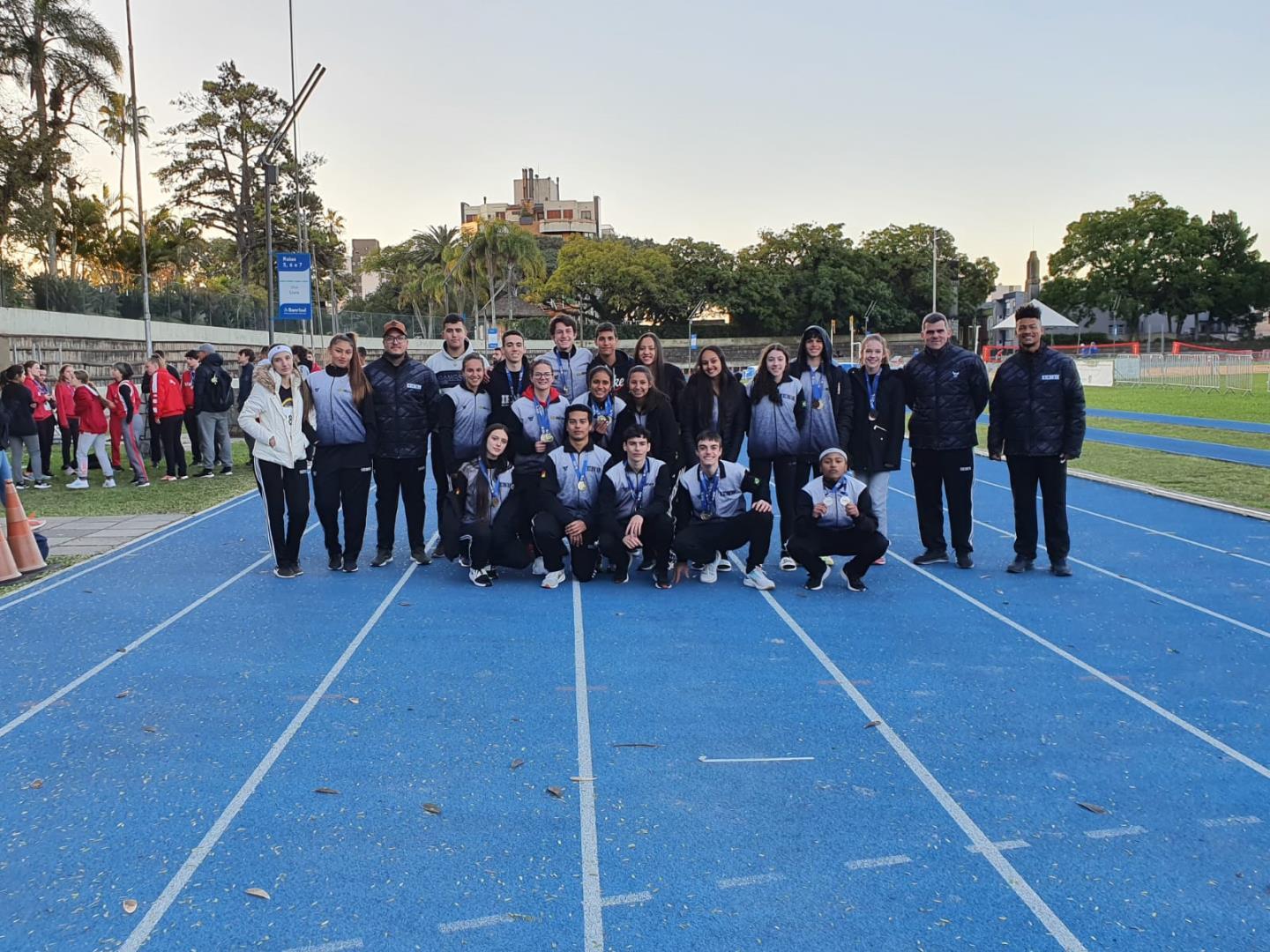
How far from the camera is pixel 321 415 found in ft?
23.7

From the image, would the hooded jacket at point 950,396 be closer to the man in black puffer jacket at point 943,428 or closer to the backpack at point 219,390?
the man in black puffer jacket at point 943,428

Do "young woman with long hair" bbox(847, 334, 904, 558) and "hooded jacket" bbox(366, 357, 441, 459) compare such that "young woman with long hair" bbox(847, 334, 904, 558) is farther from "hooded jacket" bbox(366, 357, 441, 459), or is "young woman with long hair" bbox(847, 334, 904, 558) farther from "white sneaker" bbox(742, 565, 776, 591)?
"hooded jacket" bbox(366, 357, 441, 459)

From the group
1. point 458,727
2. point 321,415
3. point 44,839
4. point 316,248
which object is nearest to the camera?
point 44,839

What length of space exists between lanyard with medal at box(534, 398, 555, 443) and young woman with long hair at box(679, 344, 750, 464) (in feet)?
3.56

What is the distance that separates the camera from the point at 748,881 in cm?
308

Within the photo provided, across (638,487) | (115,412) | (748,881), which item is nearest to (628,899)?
(748,881)

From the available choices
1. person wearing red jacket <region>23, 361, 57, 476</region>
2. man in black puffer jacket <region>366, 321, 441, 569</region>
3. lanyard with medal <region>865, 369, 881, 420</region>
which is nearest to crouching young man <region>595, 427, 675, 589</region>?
man in black puffer jacket <region>366, 321, 441, 569</region>

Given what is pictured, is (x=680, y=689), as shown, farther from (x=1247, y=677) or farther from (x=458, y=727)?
(x=1247, y=677)

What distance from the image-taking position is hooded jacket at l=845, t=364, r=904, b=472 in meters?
7.27

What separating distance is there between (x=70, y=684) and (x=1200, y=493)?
37.1 ft

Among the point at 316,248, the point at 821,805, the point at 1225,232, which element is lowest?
the point at 821,805

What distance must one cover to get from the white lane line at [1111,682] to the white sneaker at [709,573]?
1707 millimetres

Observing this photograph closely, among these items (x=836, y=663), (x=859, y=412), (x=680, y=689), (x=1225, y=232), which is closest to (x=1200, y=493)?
(x=859, y=412)

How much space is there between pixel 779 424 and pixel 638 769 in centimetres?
396
